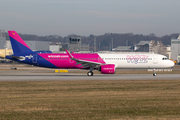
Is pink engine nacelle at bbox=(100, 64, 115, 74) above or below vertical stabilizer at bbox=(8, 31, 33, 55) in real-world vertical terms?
below

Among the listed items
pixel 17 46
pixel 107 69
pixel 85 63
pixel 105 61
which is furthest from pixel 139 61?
pixel 17 46

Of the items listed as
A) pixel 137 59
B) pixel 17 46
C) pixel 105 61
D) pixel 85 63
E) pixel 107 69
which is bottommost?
pixel 107 69

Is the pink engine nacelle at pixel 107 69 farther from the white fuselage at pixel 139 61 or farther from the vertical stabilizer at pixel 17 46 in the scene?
the vertical stabilizer at pixel 17 46

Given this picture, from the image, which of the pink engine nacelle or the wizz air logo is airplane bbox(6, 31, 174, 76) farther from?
the pink engine nacelle

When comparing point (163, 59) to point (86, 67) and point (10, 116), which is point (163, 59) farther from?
point (10, 116)

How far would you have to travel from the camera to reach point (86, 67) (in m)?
47.2

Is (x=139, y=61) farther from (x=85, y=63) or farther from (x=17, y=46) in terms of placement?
(x=17, y=46)

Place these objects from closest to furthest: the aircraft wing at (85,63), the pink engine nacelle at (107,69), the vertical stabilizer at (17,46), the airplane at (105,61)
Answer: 1. the pink engine nacelle at (107,69)
2. the aircraft wing at (85,63)
3. the airplane at (105,61)
4. the vertical stabilizer at (17,46)

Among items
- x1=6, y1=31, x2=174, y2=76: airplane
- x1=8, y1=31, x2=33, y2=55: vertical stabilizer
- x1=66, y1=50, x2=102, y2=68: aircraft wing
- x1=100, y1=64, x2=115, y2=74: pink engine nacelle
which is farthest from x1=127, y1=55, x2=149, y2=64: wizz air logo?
x1=8, y1=31, x2=33, y2=55: vertical stabilizer

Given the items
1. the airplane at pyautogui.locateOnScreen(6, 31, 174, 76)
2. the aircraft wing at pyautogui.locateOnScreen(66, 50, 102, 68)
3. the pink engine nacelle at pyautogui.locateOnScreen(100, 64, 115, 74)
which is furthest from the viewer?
the airplane at pyautogui.locateOnScreen(6, 31, 174, 76)

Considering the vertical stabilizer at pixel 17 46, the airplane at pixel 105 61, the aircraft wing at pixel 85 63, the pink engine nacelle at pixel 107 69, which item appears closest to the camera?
the pink engine nacelle at pixel 107 69

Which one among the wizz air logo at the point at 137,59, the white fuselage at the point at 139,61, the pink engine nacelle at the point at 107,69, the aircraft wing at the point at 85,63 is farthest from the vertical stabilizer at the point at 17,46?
the wizz air logo at the point at 137,59

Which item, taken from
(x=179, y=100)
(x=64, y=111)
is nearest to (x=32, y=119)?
(x=64, y=111)

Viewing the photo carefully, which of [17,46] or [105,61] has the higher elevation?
[17,46]
